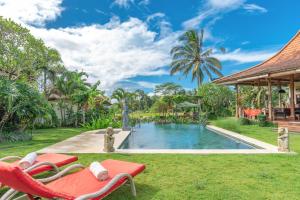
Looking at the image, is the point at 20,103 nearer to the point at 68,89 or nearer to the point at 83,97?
the point at 83,97

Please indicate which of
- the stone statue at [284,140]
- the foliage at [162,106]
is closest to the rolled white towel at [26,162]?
the stone statue at [284,140]

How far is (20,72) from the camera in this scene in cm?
1533

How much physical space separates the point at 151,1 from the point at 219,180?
59.6ft

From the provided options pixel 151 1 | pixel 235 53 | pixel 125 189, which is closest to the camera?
pixel 125 189

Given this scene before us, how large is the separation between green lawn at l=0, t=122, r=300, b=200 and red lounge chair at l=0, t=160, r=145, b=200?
1.60ft

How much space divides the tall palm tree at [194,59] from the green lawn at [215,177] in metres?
24.1

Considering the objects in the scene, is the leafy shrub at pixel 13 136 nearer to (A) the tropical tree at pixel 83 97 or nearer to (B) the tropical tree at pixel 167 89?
(A) the tropical tree at pixel 83 97

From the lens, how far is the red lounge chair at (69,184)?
261 centimetres

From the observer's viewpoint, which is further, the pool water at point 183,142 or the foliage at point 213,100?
the foliage at point 213,100

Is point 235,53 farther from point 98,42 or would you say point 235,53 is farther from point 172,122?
point 98,42

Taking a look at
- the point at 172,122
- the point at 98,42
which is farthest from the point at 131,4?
the point at 172,122

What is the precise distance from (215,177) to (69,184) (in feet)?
9.91

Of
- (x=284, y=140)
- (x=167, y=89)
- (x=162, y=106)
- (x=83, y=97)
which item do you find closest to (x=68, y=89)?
(x=83, y=97)

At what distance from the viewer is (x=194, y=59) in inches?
1174
